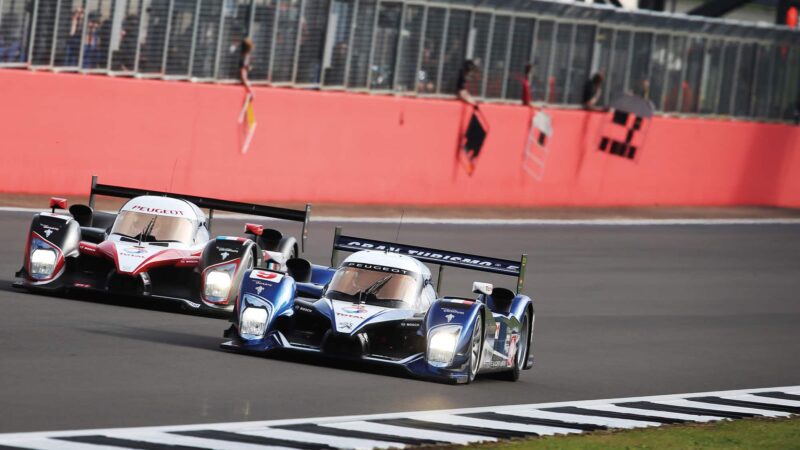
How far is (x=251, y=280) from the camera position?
1468cm

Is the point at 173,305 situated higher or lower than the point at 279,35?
lower

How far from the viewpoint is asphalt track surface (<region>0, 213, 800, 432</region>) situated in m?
11.9

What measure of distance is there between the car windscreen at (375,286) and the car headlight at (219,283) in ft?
6.96

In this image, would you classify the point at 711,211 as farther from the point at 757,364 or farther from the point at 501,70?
the point at 757,364

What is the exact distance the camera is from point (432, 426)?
38.7 feet

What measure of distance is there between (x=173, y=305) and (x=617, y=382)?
16.0 feet

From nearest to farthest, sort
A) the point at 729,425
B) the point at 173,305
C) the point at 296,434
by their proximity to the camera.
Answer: the point at 296,434
the point at 729,425
the point at 173,305

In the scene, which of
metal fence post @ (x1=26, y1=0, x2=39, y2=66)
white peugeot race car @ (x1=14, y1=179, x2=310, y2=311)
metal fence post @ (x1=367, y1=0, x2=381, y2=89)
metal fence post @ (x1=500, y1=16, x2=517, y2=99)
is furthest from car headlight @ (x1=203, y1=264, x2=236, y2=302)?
metal fence post @ (x1=500, y1=16, x2=517, y2=99)

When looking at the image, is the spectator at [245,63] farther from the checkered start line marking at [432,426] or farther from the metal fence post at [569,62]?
the checkered start line marking at [432,426]

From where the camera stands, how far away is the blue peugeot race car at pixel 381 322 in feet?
46.7

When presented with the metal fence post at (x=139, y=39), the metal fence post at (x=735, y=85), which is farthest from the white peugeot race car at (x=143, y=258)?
the metal fence post at (x=735, y=85)

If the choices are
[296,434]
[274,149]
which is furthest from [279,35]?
[296,434]

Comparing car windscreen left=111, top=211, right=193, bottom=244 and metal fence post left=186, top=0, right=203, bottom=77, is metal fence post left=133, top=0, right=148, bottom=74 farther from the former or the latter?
car windscreen left=111, top=211, right=193, bottom=244

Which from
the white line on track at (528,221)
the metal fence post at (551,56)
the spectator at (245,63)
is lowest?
the white line on track at (528,221)
